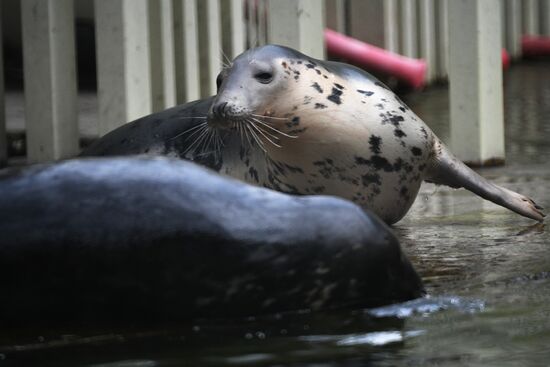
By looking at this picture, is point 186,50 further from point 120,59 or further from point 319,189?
point 319,189

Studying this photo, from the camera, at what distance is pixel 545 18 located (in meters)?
12.1

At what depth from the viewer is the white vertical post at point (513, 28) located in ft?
38.2

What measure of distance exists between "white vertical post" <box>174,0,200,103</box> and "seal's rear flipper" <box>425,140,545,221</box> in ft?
8.18

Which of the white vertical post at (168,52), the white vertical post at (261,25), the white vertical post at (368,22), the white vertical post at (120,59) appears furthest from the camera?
the white vertical post at (368,22)

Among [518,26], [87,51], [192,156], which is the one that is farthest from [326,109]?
[518,26]

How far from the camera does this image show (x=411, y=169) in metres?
4.68

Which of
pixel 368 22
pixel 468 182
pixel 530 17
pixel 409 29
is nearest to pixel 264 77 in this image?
pixel 468 182

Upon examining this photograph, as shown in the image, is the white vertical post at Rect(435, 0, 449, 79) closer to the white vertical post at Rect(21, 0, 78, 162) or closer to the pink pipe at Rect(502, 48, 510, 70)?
the pink pipe at Rect(502, 48, 510, 70)

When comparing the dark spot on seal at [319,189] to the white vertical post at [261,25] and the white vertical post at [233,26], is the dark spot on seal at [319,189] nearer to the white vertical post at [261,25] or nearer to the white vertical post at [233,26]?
the white vertical post at [233,26]

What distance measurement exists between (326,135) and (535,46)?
789 centimetres

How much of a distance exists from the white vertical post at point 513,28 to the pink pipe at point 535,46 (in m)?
0.06

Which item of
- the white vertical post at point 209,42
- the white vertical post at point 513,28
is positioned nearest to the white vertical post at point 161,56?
the white vertical post at point 209,42

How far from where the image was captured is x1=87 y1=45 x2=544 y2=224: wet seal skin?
4.59 m

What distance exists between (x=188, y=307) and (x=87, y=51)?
6779mm
